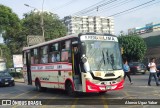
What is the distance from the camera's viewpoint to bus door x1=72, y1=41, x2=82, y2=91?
48.3 ft

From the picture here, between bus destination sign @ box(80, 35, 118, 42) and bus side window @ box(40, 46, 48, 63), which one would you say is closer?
bus destination sign @ box(80, 35, 118, 42)

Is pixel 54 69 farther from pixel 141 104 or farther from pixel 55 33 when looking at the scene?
pixel 55 33

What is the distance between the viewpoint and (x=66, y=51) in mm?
15875

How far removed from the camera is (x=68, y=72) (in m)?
15.6

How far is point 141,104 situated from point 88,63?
3.37 m

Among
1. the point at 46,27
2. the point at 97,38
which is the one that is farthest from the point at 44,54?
the point at 46,27

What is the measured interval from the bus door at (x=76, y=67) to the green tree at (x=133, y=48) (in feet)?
113

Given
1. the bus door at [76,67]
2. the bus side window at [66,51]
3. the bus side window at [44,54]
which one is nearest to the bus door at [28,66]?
the bus side window at [44,54]

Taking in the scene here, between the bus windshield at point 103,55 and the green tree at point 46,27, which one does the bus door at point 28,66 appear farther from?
the green tree at point 46,27

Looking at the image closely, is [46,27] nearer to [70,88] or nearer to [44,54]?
[44,54]

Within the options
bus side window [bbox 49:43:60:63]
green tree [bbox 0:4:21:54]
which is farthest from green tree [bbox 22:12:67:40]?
bus side window [bbox 49:43:60:63]

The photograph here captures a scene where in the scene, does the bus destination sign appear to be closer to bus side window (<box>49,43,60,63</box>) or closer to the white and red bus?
the white and red bus

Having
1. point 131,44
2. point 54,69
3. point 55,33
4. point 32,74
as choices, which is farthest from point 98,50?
point 55,33

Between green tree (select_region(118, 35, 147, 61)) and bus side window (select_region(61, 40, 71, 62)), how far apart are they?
33.4 meters
